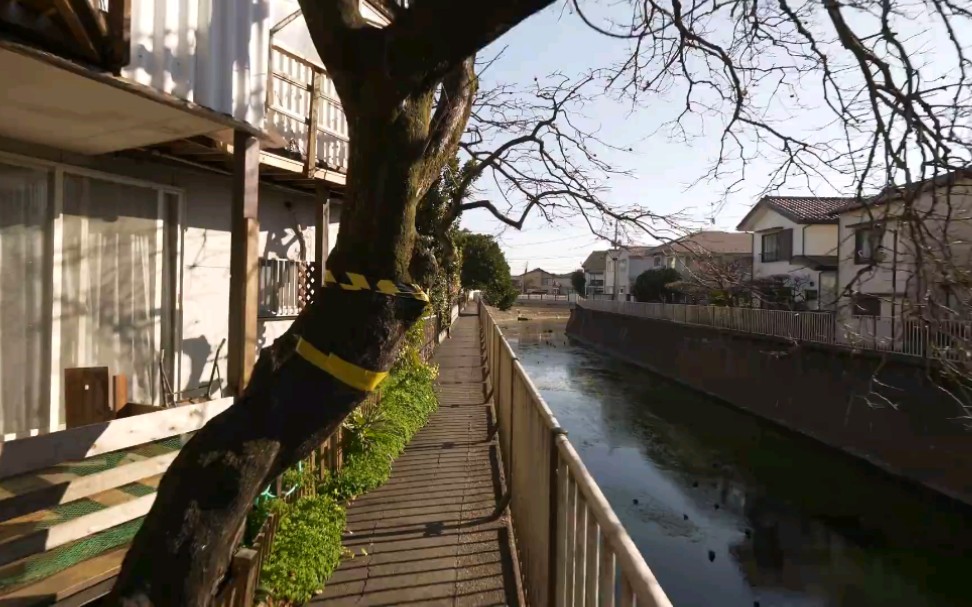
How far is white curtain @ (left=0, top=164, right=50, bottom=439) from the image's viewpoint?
4195 millimetres

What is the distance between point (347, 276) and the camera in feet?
7.60

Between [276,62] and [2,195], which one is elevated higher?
[276,62]

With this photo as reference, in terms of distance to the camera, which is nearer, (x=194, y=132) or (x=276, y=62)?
(x=194, y=132)

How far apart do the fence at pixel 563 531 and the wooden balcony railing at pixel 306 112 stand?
3.37 metres

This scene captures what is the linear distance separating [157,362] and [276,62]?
10.7 ft

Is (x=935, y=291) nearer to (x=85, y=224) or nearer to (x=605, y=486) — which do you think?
(x=85, y=224)

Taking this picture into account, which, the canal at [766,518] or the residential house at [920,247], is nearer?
the residential house at [920,247]

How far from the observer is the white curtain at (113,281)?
4.66 metres

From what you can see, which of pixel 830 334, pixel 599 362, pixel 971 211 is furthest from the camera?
pixel 599 362

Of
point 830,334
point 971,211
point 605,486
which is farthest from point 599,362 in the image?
point 971,211

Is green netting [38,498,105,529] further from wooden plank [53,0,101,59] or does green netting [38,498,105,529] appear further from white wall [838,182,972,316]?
white wall [838,182,972,316]

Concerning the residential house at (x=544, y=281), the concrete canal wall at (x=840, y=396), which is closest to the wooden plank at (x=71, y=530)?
the concrete canal wall at (x=840, y=396)

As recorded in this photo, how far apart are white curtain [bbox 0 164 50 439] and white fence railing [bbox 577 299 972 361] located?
5.17 metres

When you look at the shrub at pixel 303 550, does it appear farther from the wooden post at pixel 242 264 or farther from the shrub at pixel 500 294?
the shrub at pixel 500 294
